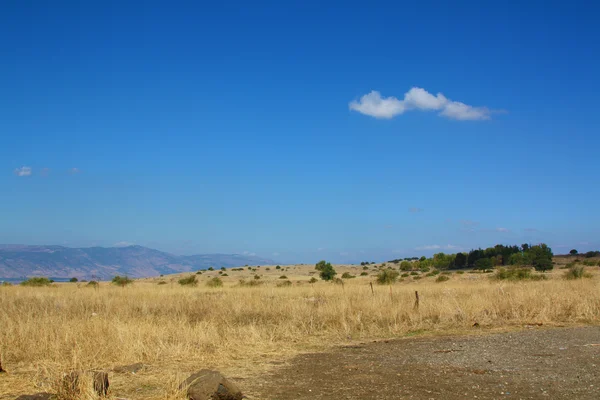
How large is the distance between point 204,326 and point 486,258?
62512 millimetres

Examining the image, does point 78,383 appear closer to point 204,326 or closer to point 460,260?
point 204,326

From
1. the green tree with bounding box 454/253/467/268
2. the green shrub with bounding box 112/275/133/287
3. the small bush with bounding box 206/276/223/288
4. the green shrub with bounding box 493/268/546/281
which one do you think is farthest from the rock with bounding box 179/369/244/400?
the green tree with bounding box 454/253/467/268

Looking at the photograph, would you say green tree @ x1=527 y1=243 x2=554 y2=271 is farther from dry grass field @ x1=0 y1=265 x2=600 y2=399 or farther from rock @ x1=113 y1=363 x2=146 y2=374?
rock @ x1=113 y1=363 x2=146 y2=374

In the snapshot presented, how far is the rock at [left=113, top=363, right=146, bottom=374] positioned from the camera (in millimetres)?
9268

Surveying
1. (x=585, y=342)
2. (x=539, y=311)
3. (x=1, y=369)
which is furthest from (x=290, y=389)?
(x=539, y=311)

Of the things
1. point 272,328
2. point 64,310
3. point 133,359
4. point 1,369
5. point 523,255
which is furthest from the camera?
point 523,255

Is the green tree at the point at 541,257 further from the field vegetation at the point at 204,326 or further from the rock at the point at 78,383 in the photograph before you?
the rock at the point at 78,383

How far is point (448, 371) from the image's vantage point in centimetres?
922

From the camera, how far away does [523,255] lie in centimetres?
6694

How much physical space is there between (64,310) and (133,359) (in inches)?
369

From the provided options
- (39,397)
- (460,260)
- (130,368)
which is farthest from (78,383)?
(460,260)

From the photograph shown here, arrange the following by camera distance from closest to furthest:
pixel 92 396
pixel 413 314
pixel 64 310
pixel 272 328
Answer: pixel 92 396
pixel 272 328
pixel 413 314
pixel 64 310

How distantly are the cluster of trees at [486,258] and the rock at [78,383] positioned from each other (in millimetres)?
62732

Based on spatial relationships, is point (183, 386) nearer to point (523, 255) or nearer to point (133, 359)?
point (133, 359)
